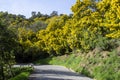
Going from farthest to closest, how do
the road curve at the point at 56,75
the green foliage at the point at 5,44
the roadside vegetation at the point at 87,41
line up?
the green foliage at the point at 5,44 < the road curve at the point at 56,75 < the roadside vegetation at the point at 87,41

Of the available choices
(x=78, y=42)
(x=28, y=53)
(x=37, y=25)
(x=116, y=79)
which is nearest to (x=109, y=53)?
(x=116, y=79)

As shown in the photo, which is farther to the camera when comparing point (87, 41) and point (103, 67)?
point (87, 41)

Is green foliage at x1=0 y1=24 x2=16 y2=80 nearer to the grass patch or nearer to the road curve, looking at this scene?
the road curve

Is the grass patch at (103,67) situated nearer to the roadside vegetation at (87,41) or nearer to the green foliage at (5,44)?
the roadside vegetation at (87,41)

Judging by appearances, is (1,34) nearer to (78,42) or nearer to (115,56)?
(115,56)

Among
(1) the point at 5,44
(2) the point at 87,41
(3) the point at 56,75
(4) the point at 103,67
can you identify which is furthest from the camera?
(2) the point at 87,41

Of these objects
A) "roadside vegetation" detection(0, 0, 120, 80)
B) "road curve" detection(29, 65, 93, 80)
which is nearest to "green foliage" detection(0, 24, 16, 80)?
"roadside vegetation" detection(0, 0, 120, 80)

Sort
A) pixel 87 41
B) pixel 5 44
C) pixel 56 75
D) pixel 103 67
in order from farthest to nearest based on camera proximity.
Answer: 1. pixel 87 41
2. pixel 56 75
3. pixel 5 44
4. pixel 103 67

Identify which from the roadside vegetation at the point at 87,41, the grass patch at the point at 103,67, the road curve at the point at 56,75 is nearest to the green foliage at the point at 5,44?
the roadside vegetation at the point at 87,41

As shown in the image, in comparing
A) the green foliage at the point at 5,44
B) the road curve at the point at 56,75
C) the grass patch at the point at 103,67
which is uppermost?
the green foliage at the point at 5,44

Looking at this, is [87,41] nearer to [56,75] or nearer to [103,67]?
[56,75]

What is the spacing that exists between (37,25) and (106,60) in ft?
249

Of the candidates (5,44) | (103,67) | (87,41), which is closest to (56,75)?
(5,44)

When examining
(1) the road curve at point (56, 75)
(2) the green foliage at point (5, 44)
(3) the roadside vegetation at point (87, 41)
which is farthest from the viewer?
(2) the green foliage at point (5, 44)
